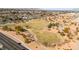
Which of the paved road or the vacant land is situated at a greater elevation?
the vacant land

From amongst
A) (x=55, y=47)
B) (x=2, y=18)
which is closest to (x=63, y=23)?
(x=55, y=47)

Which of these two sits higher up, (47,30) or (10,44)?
(47,30)

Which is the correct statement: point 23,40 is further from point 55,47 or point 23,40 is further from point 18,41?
point 55,47

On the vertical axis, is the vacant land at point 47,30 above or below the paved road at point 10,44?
above
